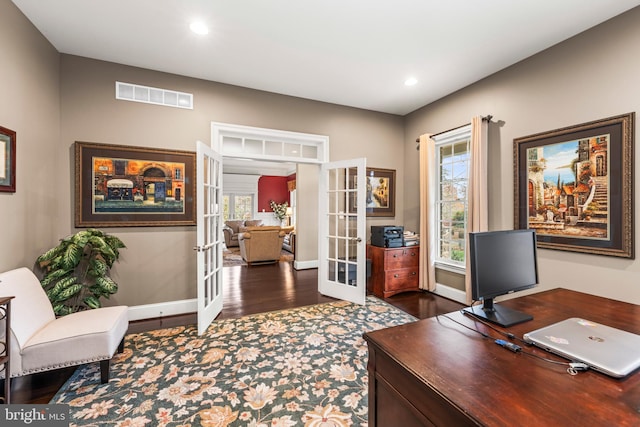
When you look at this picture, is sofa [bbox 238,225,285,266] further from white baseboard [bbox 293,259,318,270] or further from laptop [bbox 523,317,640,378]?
laptop [bbox 523,317,640,378]

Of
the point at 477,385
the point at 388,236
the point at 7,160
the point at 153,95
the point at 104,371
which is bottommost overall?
the point at 104,371

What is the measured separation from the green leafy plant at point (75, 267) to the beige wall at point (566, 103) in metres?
4.28

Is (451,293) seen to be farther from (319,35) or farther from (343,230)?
(319,35)

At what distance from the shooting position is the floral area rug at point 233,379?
1716 mm

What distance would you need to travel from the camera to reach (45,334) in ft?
6.22

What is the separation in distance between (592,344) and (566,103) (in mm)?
2630

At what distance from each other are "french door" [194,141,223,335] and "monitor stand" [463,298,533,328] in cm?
243

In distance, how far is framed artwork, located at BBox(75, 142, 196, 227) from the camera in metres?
2.92

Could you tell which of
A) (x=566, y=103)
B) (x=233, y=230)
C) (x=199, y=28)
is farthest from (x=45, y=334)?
(x=233, y=230)

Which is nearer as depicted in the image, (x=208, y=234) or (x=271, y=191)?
(x=208, y=234)

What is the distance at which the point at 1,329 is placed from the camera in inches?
67.3

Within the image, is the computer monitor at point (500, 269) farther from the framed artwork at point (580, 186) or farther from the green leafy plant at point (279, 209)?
the green leafy plant at point (279, 209)

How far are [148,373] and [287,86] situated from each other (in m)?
3.43

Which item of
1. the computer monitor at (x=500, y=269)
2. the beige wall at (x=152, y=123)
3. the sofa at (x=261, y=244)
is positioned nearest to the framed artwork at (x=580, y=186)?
the computer monitor at (x=500, y=269)
